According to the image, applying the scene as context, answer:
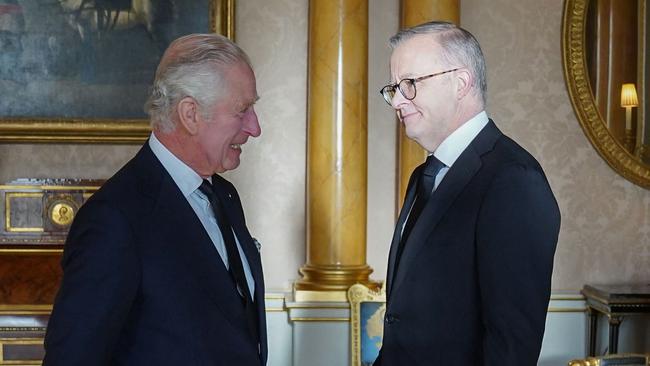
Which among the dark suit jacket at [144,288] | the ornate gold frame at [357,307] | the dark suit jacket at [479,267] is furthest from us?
the ornate gold frame at [357,307]

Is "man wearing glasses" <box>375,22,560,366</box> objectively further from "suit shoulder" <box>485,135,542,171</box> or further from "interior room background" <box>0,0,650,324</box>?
"interior room background" <box>0,0,650,324</box>

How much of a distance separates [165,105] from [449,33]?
2.33ft

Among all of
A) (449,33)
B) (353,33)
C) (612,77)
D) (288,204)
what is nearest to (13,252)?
(288,204)

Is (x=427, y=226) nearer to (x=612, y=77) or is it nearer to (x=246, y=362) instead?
(x=246, y=362)

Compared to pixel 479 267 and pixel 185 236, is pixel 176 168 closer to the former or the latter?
pixel 185 236

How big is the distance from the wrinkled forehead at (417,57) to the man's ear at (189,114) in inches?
19.9

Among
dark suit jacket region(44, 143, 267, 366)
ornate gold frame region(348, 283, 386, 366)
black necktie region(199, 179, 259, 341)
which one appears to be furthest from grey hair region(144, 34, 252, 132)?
ornate gold frame region(348, 283, 386, 366)

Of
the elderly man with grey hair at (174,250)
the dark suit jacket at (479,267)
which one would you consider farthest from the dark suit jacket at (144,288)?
the dark suit jacket at (479,267)

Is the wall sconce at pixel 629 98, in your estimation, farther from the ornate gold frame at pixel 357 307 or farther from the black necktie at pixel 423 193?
the black necktie at pixel 423 193

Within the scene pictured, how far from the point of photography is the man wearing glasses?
6.59 ft

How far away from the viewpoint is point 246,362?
2.09 metres

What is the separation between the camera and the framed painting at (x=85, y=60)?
201 inches

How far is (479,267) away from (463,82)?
1.51 feet

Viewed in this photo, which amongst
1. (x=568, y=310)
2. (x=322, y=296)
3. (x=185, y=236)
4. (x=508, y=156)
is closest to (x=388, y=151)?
(x=322, y=296)
